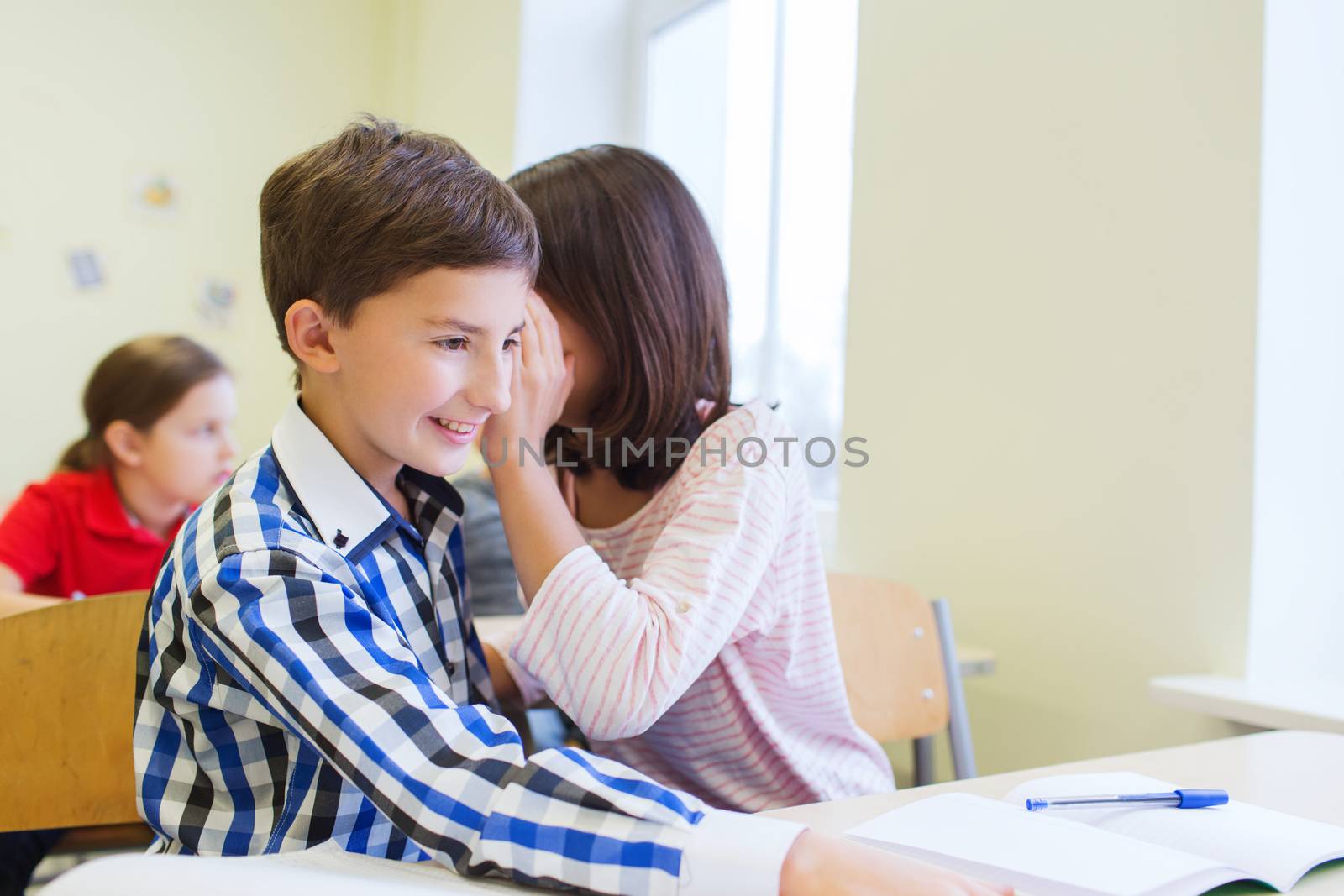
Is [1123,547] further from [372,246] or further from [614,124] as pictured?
[614,124]

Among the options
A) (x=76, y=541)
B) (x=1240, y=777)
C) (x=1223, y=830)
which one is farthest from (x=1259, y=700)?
(x=76, y=541)

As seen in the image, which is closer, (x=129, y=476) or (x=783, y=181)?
(x=129, y=476)

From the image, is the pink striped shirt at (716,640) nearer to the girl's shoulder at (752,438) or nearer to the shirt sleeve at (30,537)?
the girl's shoulder at (752,438)

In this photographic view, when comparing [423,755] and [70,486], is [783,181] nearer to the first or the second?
[70,486]

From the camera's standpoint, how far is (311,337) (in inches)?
31.6

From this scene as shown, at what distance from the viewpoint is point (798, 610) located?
1.02 meters

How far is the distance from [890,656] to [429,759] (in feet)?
2.82

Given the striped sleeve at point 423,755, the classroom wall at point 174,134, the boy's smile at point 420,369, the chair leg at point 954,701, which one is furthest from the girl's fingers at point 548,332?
the classroom wall at point 174,134

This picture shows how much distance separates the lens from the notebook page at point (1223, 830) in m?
0.61

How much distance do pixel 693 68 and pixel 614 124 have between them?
A: 298 mm

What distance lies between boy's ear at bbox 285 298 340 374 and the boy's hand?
1.59ft

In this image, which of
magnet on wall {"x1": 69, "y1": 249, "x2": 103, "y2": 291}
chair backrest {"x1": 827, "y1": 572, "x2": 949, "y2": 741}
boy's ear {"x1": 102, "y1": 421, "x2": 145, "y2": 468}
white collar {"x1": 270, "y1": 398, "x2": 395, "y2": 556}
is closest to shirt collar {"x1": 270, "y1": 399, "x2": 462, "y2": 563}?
white collar {"x1": 270, "y1": 398, "x2": 395, "y2": 556}

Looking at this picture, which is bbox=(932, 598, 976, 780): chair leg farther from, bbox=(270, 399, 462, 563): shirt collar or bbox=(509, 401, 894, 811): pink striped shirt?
bbox=(270, 399, 462, 563): shirt collar

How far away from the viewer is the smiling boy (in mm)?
543
